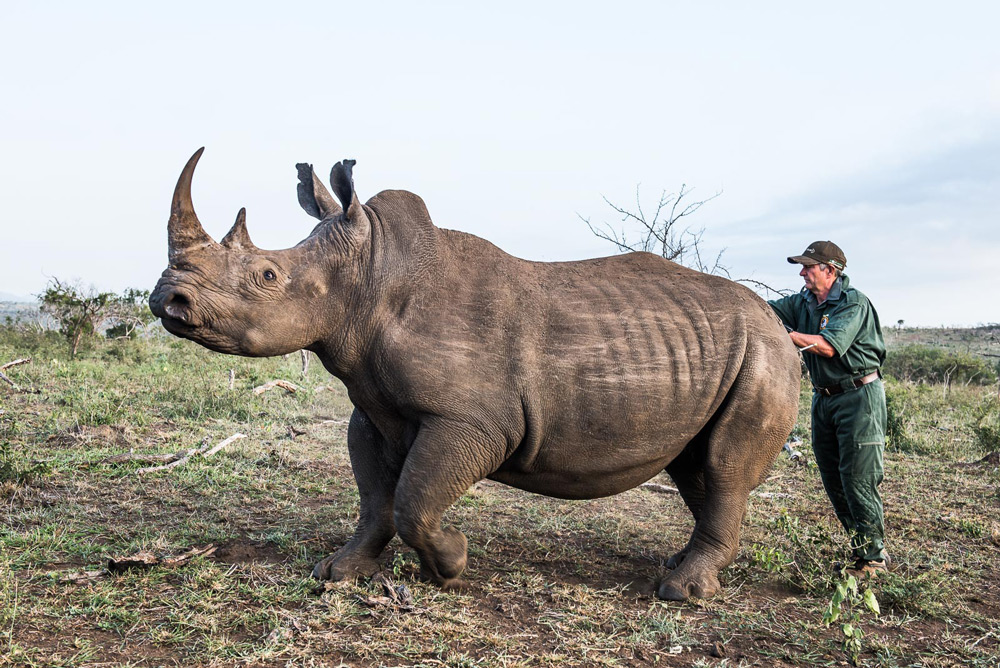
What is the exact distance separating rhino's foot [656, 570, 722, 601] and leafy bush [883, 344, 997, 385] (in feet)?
51.9

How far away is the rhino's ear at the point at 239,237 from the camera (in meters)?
4.05

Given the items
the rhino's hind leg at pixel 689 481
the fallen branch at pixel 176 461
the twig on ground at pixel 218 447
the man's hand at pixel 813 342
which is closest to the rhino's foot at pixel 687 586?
the rhino's hind leg at pixel 689 481

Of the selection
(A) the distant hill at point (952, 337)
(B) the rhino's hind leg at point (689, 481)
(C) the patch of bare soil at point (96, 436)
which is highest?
(A) the distant hill at point (952, 337)

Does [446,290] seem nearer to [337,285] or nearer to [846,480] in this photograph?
[337,285]

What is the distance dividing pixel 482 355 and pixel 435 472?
650 millimetres

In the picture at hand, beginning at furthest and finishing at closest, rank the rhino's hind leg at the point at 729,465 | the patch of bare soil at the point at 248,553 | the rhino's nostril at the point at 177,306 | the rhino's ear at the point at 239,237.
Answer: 1. the patch of bare soil at the point at 248,553
2. the rhino's hind leg at the point at 729,465
3. the rhino's ear at the point at 239,237
4. the rhino's nostril at the point at 177,306

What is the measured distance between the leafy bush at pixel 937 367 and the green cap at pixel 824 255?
47.9ft

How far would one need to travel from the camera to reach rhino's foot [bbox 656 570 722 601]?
14.8 ft

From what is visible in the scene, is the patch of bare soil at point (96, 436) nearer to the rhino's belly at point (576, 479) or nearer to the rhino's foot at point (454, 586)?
the rhino's foot at point (454, 586)

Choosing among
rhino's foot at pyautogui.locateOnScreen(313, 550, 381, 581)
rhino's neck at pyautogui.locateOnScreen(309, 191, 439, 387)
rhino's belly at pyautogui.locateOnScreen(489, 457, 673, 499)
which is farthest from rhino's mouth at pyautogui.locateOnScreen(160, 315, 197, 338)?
rhino's belly at pyautogui.locateOnScreen(489, 457, 673, 499)

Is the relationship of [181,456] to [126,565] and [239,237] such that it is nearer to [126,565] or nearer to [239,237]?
[126,565]

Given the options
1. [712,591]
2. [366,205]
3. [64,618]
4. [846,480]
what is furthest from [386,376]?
[846,480]

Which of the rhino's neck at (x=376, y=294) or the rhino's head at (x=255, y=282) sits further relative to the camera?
the rhino's neck at (x=376, y=294)

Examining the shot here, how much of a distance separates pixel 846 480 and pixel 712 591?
4.36 feet
